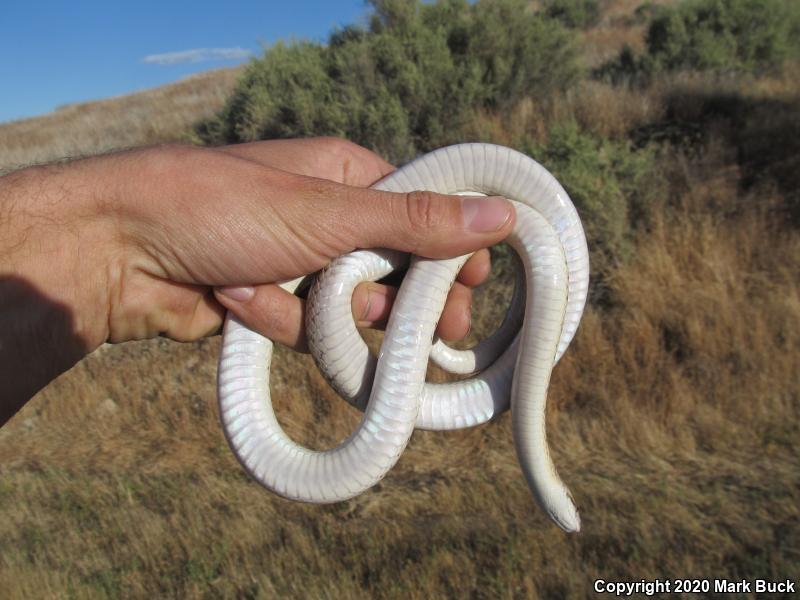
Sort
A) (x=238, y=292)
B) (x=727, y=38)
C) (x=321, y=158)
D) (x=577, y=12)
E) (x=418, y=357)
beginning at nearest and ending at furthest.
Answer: (x=418, y=357) < (x=238, y=292) < (x=321, y=158) < (x=727, y=38) < (x=577, y=12)

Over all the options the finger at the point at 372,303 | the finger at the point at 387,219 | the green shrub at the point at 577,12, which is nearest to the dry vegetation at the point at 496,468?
the finger at the point at 372,303

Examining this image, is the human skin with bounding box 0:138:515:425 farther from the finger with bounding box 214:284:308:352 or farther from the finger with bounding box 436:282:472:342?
the finger with bounding box 436:282:472:342

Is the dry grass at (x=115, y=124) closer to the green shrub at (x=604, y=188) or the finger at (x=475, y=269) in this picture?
the green shrub at (x=604, y=188)

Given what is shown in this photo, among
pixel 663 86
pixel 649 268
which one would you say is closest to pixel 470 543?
pixel 649 268

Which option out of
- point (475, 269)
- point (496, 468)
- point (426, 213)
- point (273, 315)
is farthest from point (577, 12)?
point (273, 315)

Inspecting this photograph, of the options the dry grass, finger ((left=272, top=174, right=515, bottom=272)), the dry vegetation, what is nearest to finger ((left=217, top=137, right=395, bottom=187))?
finger ((left=272, top=174, right=515, bottom=272))

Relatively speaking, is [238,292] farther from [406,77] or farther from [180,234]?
[406,77]
